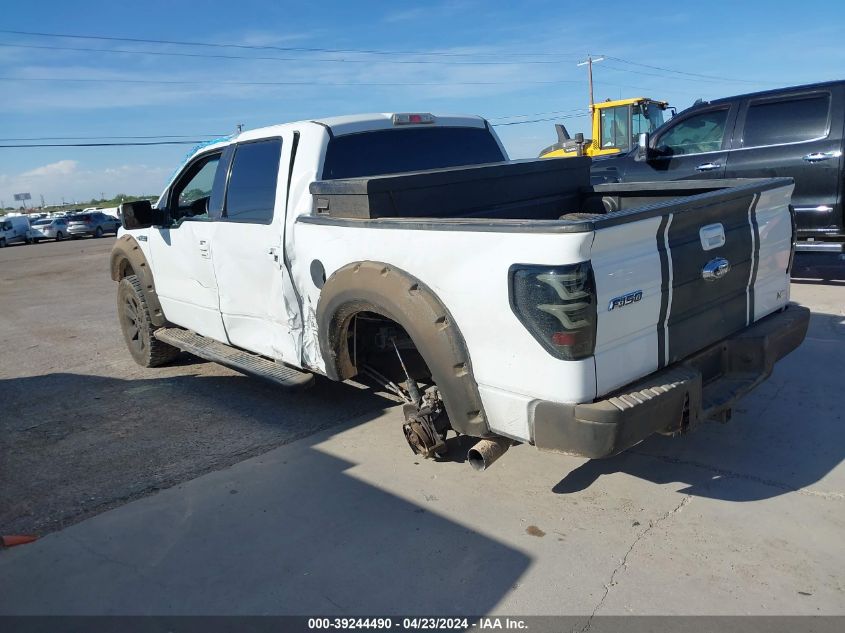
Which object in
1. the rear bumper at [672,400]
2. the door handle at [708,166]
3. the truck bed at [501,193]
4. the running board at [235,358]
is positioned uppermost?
the truck bed at [501,193]

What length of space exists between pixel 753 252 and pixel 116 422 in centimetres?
439

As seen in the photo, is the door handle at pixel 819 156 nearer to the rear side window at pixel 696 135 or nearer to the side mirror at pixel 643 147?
the rear side window at pixel 696 135

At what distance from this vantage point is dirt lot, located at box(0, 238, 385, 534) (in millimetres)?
4176

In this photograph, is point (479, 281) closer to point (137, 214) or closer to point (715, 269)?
point (715, 269)

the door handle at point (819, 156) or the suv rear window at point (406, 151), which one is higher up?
the suv rear window at point (406, 151)

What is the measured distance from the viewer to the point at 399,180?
4.02 metres

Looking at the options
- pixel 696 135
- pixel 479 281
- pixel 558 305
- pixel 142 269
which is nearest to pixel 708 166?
pixel 696 135

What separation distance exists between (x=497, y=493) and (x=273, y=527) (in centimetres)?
116

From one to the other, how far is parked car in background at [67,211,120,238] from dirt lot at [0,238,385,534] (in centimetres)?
3035

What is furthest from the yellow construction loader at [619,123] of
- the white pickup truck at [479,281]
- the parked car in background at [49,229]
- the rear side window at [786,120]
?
the parked car in background at [49,229]

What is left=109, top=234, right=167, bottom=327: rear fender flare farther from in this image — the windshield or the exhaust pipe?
the windshield

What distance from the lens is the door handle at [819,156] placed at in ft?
25.3

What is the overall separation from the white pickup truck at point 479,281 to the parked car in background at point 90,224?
33.2 metres

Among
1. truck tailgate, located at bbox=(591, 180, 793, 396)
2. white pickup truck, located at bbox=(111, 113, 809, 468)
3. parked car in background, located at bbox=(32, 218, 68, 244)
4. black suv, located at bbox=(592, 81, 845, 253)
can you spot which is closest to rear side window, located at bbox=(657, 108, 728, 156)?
black suv, located at bbox=(592, 81, 845, 253)
